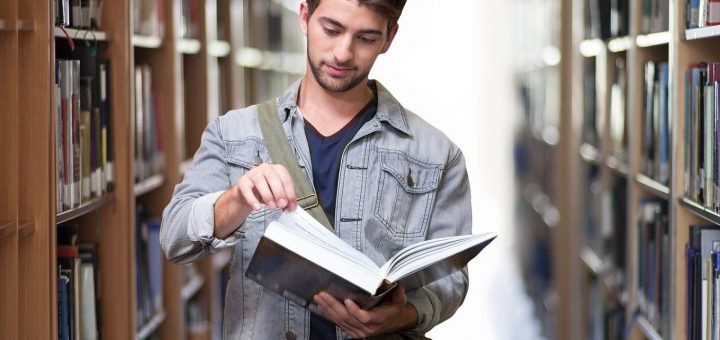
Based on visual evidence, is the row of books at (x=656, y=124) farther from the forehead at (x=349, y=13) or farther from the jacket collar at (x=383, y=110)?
the forehead at (x=349, y=13)

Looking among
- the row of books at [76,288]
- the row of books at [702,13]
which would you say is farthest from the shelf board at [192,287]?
the row of books at [702,13]

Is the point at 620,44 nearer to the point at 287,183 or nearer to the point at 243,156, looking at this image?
the point at 243,156

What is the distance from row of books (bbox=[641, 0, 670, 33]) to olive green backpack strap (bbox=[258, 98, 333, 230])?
1.53 m

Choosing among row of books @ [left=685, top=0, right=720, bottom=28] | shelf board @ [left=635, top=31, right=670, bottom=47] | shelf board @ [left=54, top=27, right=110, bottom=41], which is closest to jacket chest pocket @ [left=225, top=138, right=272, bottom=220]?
shelf board @ [left=54, top=27, right=110, bottom=41]

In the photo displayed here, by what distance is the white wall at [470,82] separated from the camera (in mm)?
8531

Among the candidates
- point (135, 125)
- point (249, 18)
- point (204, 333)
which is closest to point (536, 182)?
point (249, 18)

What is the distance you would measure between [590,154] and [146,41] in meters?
2.07

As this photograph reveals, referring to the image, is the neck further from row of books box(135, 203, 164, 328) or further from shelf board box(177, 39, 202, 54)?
shelf board box(177, 39, 202, 54)

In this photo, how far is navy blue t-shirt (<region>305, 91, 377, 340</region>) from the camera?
189cm

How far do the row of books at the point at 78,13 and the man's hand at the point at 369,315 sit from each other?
3.58 feet

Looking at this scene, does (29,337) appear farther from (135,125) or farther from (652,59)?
(652,59)

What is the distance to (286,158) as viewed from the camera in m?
1.86

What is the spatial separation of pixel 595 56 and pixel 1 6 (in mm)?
2932

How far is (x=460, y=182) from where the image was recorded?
6.47 feet
